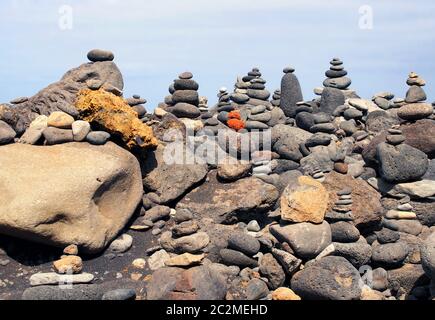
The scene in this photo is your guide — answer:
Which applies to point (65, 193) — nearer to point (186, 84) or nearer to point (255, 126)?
point (186, 84)

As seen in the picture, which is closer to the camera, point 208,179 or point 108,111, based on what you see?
point 108,111

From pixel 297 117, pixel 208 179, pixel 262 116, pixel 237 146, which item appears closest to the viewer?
pixel 208 179

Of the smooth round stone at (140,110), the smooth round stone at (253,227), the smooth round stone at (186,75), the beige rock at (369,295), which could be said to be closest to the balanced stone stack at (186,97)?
the smooth round stone at (186,75)

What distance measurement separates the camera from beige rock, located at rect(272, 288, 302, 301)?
10344 mm

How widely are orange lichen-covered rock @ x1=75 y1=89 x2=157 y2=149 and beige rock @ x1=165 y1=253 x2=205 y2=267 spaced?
3554mm

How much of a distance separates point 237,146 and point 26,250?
6.36 m

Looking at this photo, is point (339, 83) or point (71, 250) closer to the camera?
point (71, 250)

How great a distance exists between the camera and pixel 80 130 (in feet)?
41.0

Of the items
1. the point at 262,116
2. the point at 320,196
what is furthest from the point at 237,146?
the point at 320,196

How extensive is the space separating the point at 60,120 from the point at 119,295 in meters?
4.81

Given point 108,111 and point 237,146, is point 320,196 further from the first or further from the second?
point 108,111

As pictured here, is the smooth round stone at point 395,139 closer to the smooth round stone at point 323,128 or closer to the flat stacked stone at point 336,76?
the smooth round stone at point 323,128

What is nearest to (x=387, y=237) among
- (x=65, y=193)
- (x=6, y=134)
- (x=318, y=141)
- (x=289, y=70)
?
(x=318, y=141)

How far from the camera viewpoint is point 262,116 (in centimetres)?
1775
